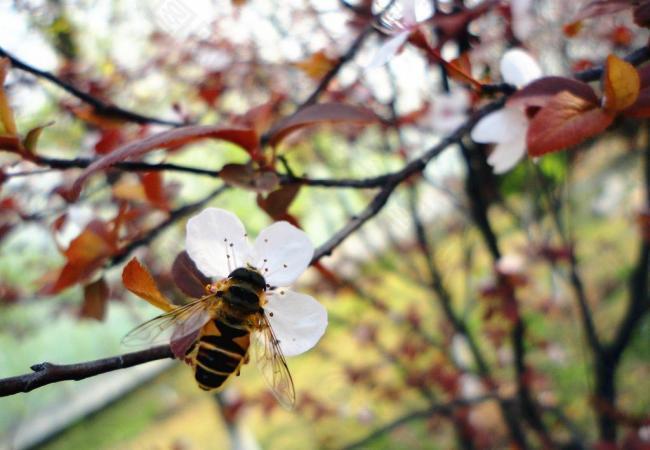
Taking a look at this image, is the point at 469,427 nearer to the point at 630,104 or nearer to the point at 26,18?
the point at 630,104

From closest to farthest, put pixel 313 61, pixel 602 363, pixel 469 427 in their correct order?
pixel 313 61, pixel 602 363, pixel 469 427

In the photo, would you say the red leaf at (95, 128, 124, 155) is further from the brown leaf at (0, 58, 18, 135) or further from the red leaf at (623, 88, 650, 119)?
the red leaf at (623, 88, 650, 119)

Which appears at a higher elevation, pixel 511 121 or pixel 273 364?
pixel 511 121

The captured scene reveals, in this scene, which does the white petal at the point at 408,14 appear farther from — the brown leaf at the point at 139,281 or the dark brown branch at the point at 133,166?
the brown leaf at the point at 139,281

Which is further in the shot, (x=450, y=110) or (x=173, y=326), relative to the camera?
(x=450, y=110)

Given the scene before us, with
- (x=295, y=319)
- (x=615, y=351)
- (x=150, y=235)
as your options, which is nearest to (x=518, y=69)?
(x=295, y=319)

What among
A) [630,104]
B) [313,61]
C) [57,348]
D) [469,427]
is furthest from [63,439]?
[630,104]

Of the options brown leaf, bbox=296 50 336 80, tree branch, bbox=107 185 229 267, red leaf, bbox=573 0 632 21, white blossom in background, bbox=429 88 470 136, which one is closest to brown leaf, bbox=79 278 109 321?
tree branch, bbox=107 185 229 267

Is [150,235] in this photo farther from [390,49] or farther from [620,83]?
[620,83]
